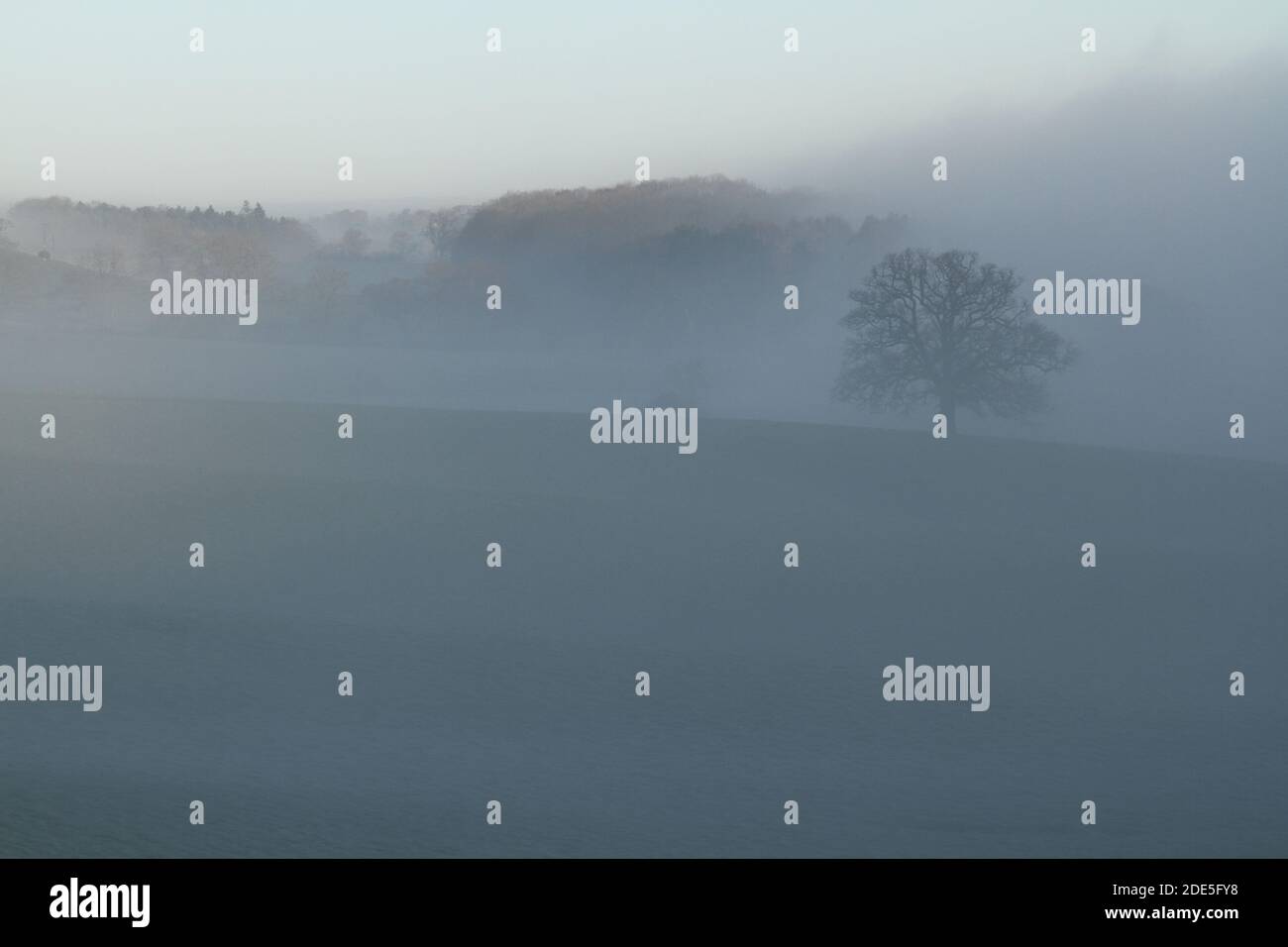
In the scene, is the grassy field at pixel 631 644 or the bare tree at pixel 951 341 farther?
the bare tree at pixel 951 341

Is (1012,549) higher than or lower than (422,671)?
higher

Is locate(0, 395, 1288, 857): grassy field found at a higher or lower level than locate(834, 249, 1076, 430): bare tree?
lower

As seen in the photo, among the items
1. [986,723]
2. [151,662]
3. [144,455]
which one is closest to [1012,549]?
[986,723]

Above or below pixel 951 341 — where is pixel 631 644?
below

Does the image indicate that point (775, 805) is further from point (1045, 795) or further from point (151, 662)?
point (151, 662)

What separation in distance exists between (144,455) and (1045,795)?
36.6 metres

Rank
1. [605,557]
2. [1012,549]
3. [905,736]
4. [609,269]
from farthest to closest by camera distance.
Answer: [609,269] → [1012,549] → [605,557] → [905,736]

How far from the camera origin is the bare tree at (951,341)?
54.5m

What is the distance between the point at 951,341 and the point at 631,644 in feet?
94.1

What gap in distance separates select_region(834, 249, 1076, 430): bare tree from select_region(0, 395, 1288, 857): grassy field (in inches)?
89.3

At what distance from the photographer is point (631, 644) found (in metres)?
29.8

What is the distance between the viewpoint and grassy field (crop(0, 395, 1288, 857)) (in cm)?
1950

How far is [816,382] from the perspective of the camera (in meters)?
100

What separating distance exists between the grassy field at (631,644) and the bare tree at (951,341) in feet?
7.44
